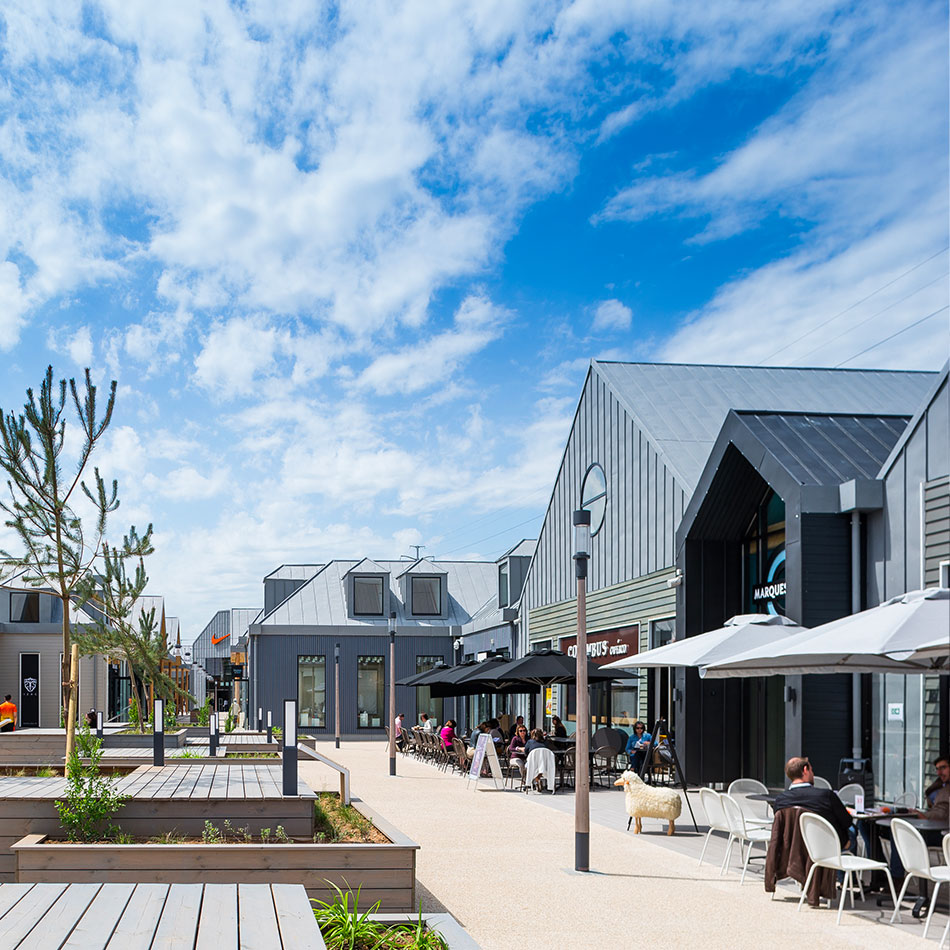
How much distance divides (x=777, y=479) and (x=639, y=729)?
6363mm

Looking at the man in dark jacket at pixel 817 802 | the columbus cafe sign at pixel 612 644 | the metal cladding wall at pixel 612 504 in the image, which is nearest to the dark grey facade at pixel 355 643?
the metal cladding wall at pixel 612 504

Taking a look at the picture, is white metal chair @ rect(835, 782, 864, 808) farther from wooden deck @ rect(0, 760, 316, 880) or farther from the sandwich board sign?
the sandwich board sign

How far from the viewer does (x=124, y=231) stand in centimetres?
1623

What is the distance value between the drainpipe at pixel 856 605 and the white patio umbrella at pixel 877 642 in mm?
2671

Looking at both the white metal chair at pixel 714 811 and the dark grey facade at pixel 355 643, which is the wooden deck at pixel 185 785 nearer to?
the white metal chair at pixel 714 811

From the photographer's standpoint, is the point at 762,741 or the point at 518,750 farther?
the point at 518,750

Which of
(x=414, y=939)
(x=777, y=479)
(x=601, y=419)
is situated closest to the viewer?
(x=414, y=939)

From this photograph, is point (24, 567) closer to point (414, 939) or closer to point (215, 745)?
point (215, 745)

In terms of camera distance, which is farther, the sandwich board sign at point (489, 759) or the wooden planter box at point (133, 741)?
the wooden planter box at point (133, 741)

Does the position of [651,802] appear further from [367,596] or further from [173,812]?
[367,596]

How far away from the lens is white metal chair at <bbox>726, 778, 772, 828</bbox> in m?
12.1

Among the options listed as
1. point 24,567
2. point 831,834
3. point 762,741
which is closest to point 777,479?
point 762,741

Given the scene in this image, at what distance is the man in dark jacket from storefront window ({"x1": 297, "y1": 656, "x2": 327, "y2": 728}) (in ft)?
109

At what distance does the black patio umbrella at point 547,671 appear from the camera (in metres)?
20.2
